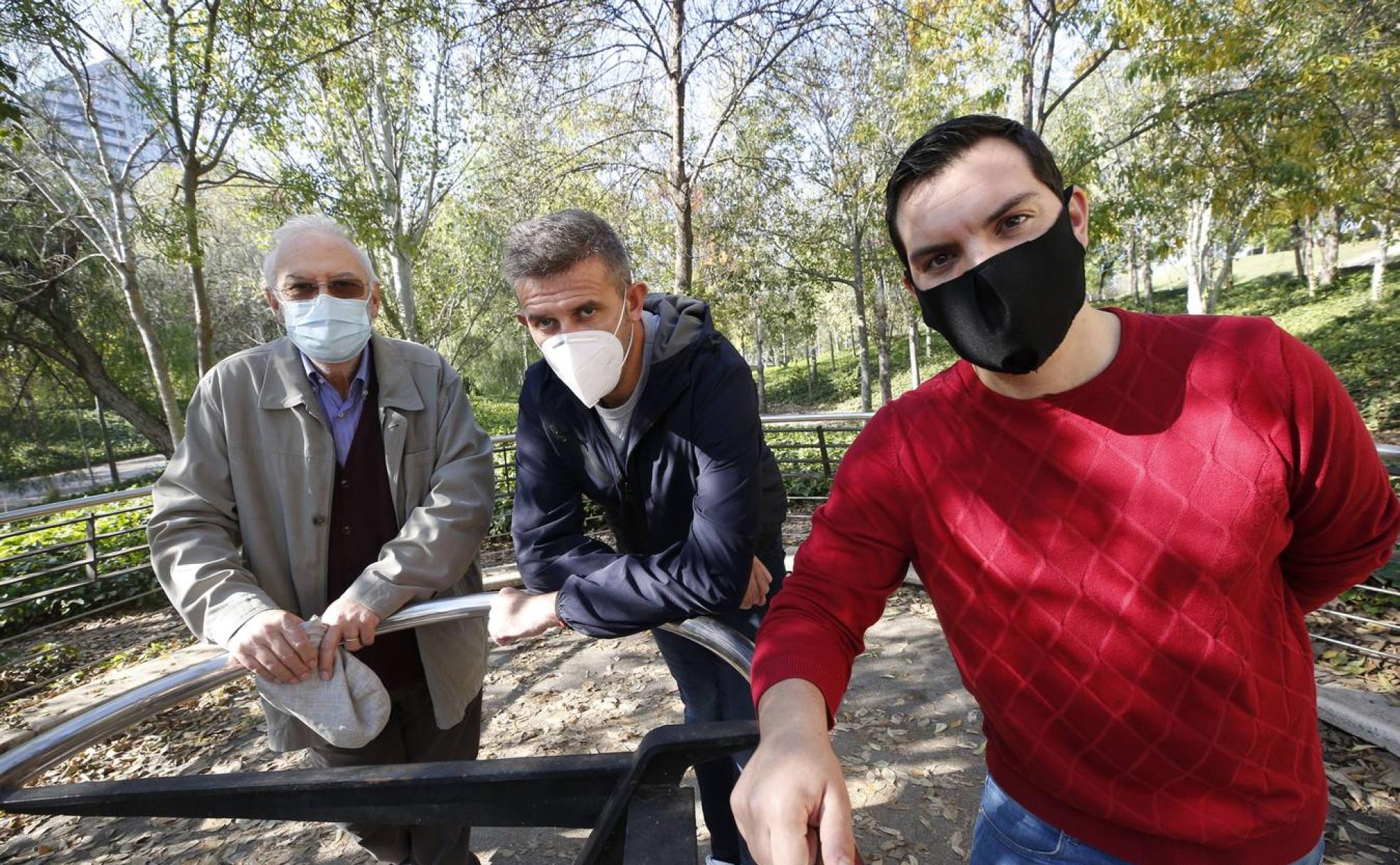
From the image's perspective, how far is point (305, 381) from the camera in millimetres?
1999

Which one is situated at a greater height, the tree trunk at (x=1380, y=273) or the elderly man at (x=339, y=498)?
the tree trunk at (x=1380, y=273)

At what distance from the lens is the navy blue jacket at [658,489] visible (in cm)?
170

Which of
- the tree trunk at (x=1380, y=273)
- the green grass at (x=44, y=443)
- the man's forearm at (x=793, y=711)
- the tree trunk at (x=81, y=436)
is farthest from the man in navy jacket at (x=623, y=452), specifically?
the tree trunk at (x=81, y=436)

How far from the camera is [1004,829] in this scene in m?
1.36

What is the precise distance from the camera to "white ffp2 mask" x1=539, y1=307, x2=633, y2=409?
1848mm

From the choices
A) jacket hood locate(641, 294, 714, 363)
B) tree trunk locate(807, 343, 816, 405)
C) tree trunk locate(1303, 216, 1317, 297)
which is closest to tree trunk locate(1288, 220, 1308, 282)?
tree trunk locate(1303, 216, 1317, 297)

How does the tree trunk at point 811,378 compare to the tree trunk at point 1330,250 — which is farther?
the tree trunk at point 811,378

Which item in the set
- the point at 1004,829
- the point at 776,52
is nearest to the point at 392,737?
the point at 1004,829

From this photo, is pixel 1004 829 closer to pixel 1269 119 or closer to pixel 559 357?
pixel 559 357

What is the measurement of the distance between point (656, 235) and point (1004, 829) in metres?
14.9

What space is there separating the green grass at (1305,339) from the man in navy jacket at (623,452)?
10543 mm

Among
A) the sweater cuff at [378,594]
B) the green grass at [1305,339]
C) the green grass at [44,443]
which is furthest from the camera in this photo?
the green grass at [44,443]

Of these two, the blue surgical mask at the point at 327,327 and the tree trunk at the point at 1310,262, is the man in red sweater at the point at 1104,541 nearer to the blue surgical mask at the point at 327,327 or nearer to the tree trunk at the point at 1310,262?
the blue surgical mask at the point at 327,327

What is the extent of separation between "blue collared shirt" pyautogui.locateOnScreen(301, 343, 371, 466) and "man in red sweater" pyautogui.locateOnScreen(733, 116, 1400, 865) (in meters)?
1.48
